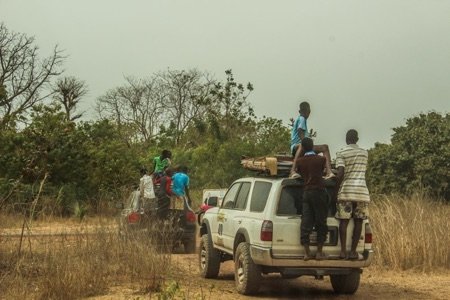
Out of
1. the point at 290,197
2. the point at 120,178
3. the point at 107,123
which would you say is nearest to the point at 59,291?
A: the point at 290,197

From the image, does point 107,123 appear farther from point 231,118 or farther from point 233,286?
point 233,286

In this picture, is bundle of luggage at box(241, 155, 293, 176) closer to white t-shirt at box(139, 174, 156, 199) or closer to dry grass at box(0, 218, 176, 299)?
dry grass at box(0, 218, 176, 299)

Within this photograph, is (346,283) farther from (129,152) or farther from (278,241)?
(129,152)

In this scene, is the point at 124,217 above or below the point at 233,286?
above

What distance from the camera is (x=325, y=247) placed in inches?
400

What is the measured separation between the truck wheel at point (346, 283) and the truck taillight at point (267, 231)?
1.70m

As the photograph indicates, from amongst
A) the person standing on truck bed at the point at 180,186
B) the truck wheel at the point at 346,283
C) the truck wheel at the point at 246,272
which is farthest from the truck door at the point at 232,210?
the person standing on truck bed at the point at 180,186

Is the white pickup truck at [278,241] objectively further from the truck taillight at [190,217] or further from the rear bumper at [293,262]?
the truck taillight at [190,217]

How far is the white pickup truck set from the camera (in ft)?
32.6

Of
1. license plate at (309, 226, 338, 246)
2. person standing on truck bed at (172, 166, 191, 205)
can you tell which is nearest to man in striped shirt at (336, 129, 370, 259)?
license plate at (309, 226, 338, 246)

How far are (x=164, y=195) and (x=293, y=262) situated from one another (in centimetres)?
658

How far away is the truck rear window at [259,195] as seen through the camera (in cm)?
1045

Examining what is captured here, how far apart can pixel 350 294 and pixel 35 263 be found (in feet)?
15.8

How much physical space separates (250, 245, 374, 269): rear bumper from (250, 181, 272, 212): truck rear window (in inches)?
26.0
